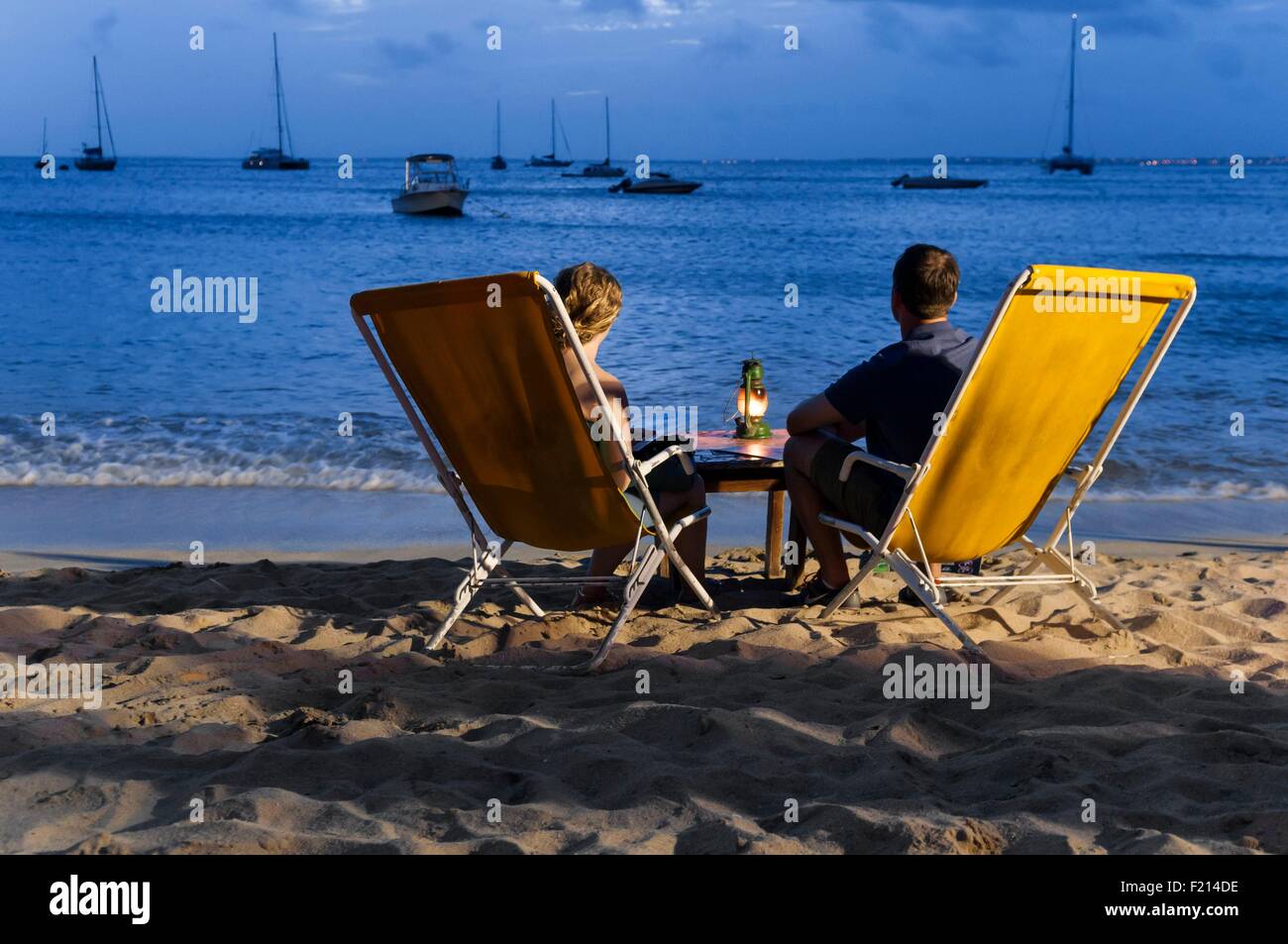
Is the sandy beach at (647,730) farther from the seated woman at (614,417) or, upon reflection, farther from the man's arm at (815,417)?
the man's arm at (815,417)

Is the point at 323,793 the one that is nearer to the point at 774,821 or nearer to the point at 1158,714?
the point at 774,821

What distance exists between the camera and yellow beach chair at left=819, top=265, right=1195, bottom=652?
3352mm

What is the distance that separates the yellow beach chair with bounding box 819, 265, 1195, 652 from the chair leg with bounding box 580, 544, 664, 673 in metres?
0.62

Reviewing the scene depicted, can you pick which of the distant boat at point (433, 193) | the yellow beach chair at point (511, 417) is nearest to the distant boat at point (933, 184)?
the distant boat at point (433, 193)

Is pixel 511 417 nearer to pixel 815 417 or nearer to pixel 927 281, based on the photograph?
pixel 815 417

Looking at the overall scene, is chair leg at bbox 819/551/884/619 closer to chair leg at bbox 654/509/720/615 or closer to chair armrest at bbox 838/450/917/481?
chair armrest at bbox 838/450/917/481

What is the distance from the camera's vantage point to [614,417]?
11.9 feet

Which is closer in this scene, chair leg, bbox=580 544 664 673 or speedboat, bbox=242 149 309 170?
chair leg, bbox=580 544 664 673

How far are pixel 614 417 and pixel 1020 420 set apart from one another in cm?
119

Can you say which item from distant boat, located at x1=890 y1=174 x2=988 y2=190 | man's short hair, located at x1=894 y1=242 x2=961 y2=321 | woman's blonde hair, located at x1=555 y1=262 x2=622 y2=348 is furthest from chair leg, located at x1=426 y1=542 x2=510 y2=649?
distant boat, located at x1=890 y1=174 x2=988 y2=190

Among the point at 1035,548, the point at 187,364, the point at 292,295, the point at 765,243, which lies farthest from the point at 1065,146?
the point at 1035,548
